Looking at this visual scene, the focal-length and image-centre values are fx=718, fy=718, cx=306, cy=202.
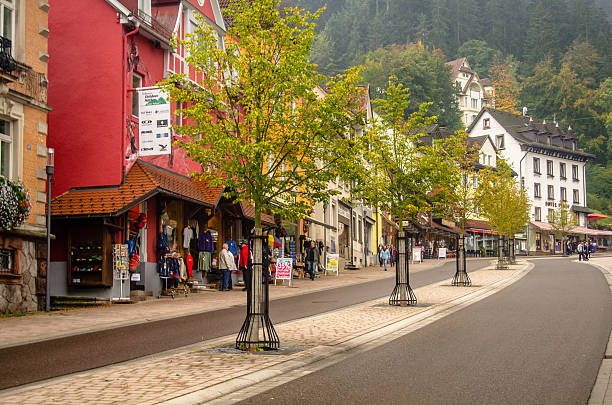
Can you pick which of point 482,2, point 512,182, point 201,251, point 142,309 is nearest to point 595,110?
point 482,2

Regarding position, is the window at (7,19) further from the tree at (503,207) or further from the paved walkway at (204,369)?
the tree at (503,207)

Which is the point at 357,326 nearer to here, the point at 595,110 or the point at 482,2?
the point at 595,110

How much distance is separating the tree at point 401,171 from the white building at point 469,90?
104 meters

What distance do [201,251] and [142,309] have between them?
7.70m

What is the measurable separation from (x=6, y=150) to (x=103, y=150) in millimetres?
4496

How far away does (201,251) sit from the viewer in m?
27.0

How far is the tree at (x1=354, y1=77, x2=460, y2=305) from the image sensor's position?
63.6 feet

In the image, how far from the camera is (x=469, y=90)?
122812 millimetres

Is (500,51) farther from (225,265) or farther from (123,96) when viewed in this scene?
(123,96)

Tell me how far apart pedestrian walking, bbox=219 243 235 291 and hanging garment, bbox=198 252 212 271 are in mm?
655

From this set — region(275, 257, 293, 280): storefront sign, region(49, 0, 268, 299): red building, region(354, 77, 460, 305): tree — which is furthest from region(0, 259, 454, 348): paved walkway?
region(354, 77, 460, 305): tree

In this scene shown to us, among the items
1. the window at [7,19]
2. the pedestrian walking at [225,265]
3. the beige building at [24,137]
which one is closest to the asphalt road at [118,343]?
the beige building at [24,137]

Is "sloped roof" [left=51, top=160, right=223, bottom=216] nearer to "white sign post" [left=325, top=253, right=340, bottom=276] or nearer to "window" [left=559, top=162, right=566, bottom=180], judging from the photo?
"white sign post" [left=325, top=253, right=340, bottom=276]

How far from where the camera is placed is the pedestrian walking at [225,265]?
2620 cm
